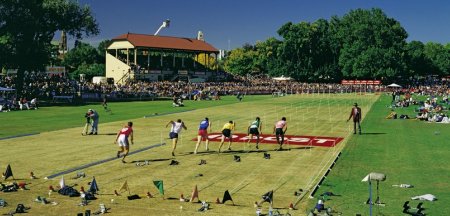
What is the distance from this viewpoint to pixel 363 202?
609 inches

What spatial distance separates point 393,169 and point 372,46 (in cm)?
11701

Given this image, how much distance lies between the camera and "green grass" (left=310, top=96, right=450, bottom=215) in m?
15.4

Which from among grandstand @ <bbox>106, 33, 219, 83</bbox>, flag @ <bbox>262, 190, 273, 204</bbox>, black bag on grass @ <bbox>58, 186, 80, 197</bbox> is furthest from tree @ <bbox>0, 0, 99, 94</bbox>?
flag @ <bbox>262, 190, 273, 204</bbox>

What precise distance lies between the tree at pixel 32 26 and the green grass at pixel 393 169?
48952 millimetres

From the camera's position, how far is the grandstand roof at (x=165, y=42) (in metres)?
111

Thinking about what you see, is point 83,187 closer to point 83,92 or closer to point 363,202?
point 363,202

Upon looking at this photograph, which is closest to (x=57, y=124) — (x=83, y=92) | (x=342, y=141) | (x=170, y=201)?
(x=342, y=141)

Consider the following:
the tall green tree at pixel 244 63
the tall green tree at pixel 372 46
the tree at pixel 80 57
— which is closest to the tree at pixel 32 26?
the tree at pixel 80 57

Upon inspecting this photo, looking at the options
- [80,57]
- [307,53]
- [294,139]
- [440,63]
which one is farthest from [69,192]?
[440,63]

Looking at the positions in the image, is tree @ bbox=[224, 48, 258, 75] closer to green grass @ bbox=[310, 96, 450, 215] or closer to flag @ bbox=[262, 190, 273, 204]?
green grass @ bbox=[310, 96, 450, 215]

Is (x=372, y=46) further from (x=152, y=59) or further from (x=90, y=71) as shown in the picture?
(x=90, y=71)

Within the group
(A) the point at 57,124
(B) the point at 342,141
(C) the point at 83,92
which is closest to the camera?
(B) the point at 342,141

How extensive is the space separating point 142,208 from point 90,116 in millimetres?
18206

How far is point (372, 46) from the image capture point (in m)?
132
